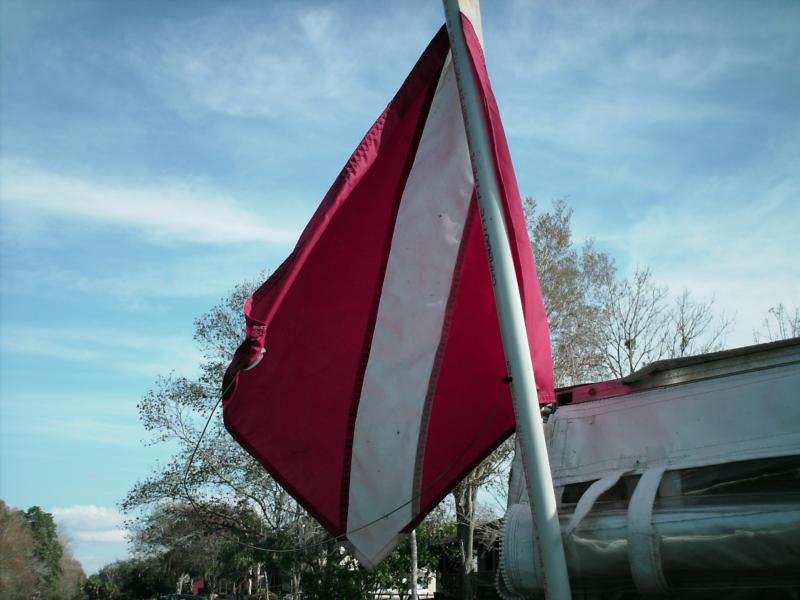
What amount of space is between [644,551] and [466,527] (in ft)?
62.2

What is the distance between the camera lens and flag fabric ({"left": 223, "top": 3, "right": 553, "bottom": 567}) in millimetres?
5262

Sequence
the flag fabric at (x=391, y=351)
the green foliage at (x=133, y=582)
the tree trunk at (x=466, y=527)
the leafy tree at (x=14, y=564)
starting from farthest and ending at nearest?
the green foliage at (x=133, y=582) < the leafy tree at (x=14, y=564) < the tree trunk at (x=466, y=527) < the flag fabric at (x=391, y=351)

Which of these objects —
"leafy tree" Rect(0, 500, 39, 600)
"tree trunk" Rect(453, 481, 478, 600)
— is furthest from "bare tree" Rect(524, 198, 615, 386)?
"leafy tree" Rect(0, 500, 39, 600)

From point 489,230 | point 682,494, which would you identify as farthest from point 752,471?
point 489,230

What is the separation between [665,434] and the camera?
150 inches

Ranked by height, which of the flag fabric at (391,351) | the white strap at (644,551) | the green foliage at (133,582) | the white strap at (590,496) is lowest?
the green foliage at (133,582)

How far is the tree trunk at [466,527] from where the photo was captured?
2058cm

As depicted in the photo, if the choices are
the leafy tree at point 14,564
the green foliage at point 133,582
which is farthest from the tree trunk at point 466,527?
the green foliage at point 133,582

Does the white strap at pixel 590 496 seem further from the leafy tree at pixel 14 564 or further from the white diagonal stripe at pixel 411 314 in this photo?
the leafy tree at pixel 14 564

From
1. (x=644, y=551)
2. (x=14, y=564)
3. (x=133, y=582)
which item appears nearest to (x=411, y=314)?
(x=644, y=551)

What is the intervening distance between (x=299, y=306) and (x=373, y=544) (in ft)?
5.98

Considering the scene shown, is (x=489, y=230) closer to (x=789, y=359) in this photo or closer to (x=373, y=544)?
(x=789, y=359)

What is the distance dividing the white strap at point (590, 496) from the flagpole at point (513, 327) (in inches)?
3.1

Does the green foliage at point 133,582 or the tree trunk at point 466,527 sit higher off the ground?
the tree trunk at point 466,527
